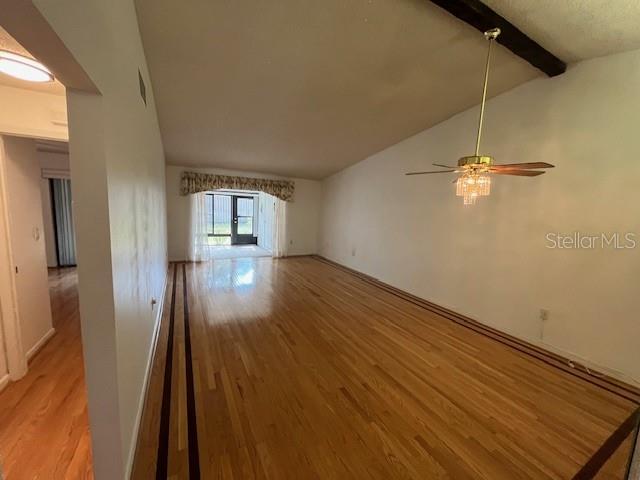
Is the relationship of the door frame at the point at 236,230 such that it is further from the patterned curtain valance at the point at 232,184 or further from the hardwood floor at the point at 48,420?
the hardwood floor at the point at 48,420

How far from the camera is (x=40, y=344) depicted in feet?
7.28

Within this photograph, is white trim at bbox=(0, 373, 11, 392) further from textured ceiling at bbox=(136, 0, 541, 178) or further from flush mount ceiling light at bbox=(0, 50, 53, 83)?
textured ceiling at bbox=(136, 0, 541, 178)

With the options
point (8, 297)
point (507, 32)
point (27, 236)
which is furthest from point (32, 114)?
point (507, 32)

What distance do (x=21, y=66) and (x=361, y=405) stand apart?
277 centimetres

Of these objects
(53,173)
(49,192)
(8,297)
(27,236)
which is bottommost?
(8,297)

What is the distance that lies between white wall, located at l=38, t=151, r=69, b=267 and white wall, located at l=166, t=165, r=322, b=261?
5.43 ft

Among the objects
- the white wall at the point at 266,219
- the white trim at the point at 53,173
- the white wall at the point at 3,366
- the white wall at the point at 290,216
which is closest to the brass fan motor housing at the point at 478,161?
the white wall at the point at 3,366

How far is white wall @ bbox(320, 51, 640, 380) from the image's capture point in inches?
83.5

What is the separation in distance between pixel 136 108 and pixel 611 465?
11.0 feet

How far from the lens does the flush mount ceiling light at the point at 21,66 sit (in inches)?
49.4

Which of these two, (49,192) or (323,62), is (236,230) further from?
(323,62)

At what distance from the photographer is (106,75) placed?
991mm

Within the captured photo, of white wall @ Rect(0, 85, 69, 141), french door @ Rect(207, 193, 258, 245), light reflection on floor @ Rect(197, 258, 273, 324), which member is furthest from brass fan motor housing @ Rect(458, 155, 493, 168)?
french door @ Rect(207, 193, 258, 245)

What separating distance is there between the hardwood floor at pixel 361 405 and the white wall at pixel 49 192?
382 centimetres
